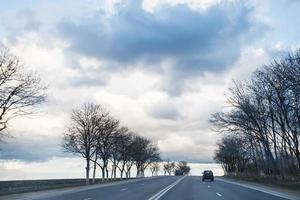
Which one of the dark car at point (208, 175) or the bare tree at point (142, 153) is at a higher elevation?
the bare tree at point (142, 153)

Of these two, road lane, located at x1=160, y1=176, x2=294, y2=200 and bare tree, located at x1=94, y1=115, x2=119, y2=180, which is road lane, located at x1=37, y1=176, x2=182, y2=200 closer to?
road lane, located at x1=160, y1=176, x2=294, y2=200

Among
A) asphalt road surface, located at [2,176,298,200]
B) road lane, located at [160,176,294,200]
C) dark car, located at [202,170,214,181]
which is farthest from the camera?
dark car, located at [202,170,214,181]

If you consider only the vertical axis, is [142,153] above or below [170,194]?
above

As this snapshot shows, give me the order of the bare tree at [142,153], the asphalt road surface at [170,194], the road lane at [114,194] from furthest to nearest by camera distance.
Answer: the bare tree at [142,153] → the road lane at [114,194] → the asphalt road surface at [170,194]

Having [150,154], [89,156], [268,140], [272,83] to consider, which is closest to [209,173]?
[268,140]

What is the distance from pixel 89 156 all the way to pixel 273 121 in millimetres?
36384

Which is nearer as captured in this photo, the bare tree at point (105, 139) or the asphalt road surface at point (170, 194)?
the asphalt road surface at point (170, 194)

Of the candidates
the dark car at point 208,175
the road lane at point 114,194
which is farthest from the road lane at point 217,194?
the dark car at point 208,175

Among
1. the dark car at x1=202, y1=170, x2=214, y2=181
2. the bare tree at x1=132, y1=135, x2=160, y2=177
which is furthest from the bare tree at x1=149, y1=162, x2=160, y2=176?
Answer: the dark car at x1=202, y1=170, x2=214, y2=181

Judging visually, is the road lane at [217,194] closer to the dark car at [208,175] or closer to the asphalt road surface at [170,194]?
the asphalt road surface at [170,194]

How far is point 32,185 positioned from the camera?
42.8 m

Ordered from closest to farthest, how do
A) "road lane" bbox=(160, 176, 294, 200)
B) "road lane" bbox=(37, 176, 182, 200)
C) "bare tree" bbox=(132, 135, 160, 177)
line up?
1. "road lane" bbox=(160, 176, 294, 200)
2. "road lane" bbox=(37, 176, 182, 200)
3. "bare tree" bbox=(132, 135, 160, 177)

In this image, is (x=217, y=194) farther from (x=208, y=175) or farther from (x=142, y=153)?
(x=142, y=153)

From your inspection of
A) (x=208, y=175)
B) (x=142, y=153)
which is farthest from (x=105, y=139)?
(x=142, y=153)
